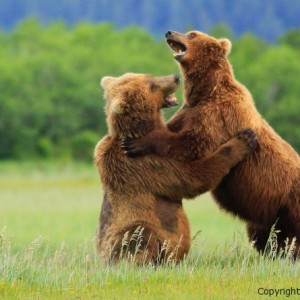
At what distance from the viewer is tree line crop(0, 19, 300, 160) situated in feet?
187

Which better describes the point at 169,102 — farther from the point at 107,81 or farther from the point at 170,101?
the point at 107,81

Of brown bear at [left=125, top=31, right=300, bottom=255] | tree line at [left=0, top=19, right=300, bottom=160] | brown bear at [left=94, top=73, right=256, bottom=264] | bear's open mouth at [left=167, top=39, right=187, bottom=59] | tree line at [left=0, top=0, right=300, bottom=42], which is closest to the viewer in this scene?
brown bear at [left=94, top=73, right=256, bottom=264]

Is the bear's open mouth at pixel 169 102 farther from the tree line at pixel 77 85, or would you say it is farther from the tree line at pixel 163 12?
the tree line at pixel 163 12

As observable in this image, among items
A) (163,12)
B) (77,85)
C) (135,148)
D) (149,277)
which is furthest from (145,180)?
(163,12)

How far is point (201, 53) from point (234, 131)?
0.68m

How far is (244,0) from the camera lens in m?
171

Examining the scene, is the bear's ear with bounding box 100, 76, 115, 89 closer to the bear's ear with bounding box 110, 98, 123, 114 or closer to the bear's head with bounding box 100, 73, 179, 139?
the bear's head with bounding box 100, 73, 179, 139

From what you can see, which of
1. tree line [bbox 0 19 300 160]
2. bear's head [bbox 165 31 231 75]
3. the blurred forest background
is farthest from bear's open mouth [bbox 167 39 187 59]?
the blurred forest background

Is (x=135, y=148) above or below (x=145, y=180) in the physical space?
above

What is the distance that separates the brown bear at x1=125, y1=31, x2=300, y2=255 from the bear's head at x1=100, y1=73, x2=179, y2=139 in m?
0.19

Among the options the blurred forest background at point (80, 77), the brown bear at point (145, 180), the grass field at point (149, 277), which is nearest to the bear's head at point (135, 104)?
the brown bear at point (145, 180)

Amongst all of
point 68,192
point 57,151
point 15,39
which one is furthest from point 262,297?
point 15,39

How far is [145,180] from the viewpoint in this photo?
660 centimetres

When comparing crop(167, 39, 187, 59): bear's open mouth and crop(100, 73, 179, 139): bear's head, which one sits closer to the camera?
crop(100, 73, 179, 139): bear's head
